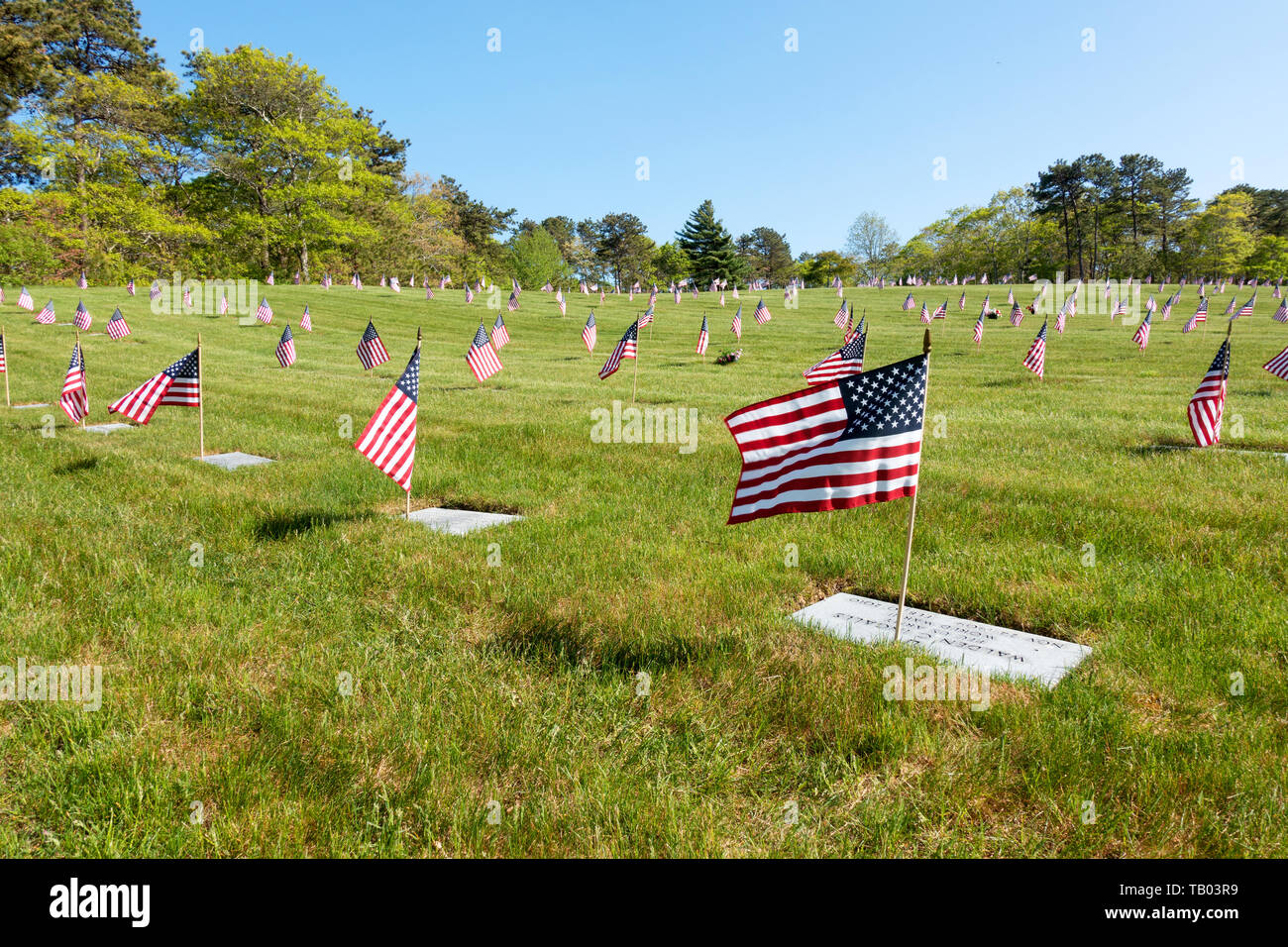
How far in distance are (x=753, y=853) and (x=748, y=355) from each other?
29.5 metres

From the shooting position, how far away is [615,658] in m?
4.31

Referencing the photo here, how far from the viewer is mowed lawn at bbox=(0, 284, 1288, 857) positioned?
113 inches

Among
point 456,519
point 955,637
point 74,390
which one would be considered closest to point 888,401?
point 955,637

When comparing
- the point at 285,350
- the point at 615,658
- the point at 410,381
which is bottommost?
the point at 615,658

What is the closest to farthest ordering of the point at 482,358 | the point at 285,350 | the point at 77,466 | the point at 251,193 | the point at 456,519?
the point at 456,519, the point at 77,466, the point at 482,358, the point at 285,350, the point at 251,193

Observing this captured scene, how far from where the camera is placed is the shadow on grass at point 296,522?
662 cm

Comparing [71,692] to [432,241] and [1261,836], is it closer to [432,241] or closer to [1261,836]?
[1261,836]

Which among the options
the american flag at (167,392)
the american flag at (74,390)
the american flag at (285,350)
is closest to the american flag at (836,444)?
the american flag at (167,392)

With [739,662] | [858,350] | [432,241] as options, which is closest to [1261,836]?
[739,662]

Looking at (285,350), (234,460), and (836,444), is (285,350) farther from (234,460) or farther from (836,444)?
(836,444)

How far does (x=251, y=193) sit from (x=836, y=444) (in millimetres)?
Result: 74468

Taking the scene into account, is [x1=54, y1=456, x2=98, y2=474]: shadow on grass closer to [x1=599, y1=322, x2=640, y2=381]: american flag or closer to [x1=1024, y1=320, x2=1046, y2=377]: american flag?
[x1=599, y1=322, x2=640, y2=381]: american flag

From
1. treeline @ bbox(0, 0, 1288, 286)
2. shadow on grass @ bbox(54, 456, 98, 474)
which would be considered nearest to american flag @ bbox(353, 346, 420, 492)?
shadow on grass @ bbox(54, 456, 98, 474)
